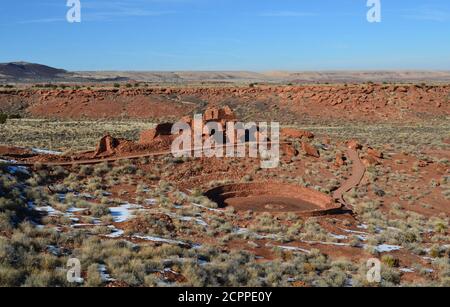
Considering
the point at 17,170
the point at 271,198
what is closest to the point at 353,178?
the point at 271,198

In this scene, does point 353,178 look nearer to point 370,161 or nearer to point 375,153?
point 370,161

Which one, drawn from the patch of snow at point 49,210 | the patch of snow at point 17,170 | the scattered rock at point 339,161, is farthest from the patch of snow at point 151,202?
the scattered rock at point 339,161

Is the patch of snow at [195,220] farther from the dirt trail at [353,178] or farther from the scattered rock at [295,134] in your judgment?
the scattered rock at [295,134]

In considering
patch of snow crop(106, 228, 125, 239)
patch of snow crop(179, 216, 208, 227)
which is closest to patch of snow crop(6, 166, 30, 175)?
patch of snow crop(106, 228, 125, 239)

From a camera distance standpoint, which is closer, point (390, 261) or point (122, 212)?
point (390, 261)

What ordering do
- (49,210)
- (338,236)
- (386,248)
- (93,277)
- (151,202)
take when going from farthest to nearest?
1. (151,202)
2. (338,236)
3. (49,210)
4. (386,248)
5. (93,277)

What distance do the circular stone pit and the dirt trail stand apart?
791mm

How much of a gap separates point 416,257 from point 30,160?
17.6 metres

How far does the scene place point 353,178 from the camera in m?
24.3

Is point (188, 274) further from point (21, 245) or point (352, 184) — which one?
point (352, 184)

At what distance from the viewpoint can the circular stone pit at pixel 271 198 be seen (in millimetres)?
19469

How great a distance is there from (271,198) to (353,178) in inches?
227

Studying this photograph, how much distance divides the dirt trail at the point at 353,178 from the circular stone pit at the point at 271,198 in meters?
0.79

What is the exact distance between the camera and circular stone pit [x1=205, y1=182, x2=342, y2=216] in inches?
766
